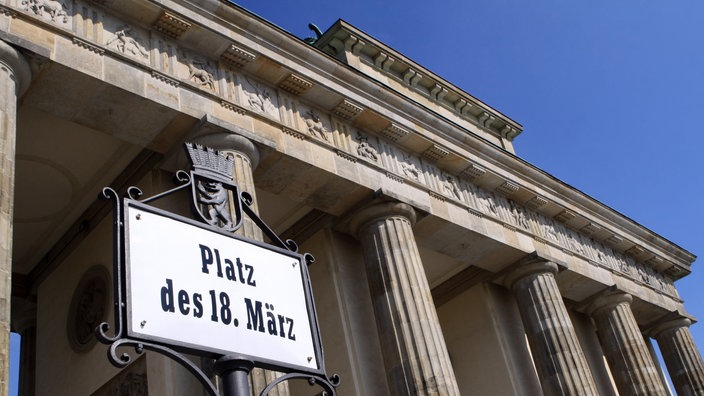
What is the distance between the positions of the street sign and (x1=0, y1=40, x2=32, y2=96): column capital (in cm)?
776

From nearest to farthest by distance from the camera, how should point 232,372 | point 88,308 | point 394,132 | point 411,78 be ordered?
point 232,372, point 88,308, point 394,132, point 411,78

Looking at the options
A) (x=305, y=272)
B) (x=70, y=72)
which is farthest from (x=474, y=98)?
(x=305, y=272)

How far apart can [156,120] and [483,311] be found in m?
10.2

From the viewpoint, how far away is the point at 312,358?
3217mm

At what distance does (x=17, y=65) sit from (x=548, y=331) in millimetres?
12258

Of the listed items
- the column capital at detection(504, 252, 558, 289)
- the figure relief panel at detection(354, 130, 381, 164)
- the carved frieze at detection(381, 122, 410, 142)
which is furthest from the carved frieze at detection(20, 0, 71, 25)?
the column capital at detection(504, 252, 558, 289)

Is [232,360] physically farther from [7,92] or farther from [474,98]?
[474,98]

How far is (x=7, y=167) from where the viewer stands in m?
8.73

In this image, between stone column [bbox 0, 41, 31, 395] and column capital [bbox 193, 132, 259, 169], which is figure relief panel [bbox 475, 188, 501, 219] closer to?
column capital [bbox 193, 132, 259, 169]

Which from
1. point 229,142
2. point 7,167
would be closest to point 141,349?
point 7,167

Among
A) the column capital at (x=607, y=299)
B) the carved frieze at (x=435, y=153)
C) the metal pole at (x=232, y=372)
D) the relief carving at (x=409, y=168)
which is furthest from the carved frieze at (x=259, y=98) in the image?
the column capital at (x=607, y=299)

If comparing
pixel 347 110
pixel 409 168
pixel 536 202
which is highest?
pixel 347 110

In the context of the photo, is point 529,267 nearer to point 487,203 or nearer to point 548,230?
point 548,230

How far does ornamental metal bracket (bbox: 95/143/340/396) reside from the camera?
2.64m
